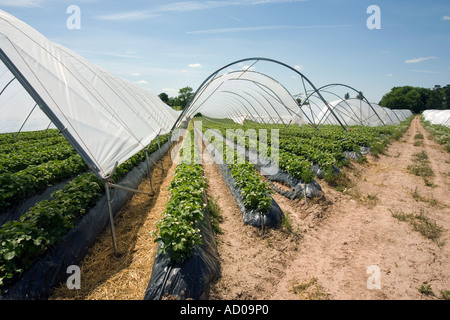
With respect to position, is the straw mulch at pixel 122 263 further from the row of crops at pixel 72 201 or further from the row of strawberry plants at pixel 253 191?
the row of strawberry plants at pixel 253 191

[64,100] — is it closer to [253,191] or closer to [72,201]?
[72,201]

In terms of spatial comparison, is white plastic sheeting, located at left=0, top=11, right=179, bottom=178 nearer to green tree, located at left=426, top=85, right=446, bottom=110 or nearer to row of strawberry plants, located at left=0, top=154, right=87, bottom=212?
row of strawberry plants, located at left=0, top=154, right=87, bottom=212

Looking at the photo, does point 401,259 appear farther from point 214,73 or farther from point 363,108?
point 363,108

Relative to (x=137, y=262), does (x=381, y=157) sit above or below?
above

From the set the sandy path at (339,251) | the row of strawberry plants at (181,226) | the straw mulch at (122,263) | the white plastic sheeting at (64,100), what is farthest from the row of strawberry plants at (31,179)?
the sandy path at (339,251)

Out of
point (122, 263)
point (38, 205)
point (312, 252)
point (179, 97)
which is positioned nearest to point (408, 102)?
point (179, 97)

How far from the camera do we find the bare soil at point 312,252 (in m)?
3.45

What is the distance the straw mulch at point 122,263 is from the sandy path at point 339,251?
1.21m

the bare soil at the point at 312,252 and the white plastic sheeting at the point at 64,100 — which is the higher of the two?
the white plastic sheeting at the point at 64,100

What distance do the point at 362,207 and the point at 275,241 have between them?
9.61ft

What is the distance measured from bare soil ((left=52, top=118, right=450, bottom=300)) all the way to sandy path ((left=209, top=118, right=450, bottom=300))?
0.05 feet

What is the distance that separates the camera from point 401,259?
159 inches

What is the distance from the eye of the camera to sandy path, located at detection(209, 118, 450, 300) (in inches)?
138
